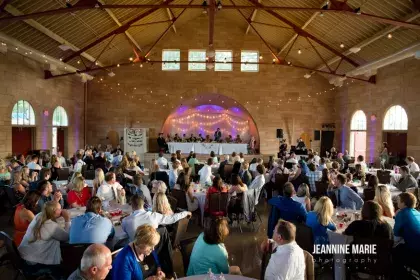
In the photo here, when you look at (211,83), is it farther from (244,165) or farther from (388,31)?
(244,165)

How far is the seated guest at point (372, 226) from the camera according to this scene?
3.94 m

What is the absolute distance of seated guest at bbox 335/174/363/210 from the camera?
5910 millimetres

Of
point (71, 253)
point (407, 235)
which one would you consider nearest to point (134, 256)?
point (71, 253)

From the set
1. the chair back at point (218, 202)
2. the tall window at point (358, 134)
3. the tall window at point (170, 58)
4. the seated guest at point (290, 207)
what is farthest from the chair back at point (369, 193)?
the tall window at point (170, 58)

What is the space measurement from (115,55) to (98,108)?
313 centimetres

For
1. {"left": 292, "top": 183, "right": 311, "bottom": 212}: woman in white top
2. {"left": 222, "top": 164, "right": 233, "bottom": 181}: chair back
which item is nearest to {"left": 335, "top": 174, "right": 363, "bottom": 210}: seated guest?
{"left": 292, "top": 183, "right": 311, "bottom": 212}: woman in white top

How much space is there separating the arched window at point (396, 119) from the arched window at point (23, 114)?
14.1 m

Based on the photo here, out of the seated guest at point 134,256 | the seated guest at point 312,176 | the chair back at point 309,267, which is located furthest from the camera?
the seated guest at point 312,176

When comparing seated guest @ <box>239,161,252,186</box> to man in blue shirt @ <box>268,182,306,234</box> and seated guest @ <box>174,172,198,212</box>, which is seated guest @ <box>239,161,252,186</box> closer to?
seated guest @ <box>174,172,198,212</box>

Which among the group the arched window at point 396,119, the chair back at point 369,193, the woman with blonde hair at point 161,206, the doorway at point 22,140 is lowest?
the chair back at point 369,193

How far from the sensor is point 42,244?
3832mm

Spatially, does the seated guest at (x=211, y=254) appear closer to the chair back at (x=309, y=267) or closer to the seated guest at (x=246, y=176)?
the chair back at (x=309, y=267)

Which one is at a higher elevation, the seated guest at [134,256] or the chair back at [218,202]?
the seated guest at [134,256]

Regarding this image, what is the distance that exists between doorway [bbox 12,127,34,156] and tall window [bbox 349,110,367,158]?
47.3ft
